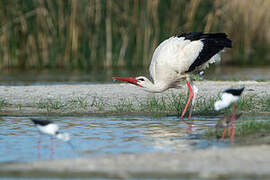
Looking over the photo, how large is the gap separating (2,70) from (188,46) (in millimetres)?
10642

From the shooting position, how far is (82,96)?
11.9 m

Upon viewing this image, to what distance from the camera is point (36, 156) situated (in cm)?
632

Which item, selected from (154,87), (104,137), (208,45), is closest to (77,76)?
(154,87)

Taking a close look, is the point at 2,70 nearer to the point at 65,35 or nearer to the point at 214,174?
the point at 65,35

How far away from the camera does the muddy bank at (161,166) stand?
506cm

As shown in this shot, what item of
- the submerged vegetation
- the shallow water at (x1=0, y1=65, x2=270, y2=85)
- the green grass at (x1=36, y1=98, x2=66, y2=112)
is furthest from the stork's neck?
the submerged vegetation

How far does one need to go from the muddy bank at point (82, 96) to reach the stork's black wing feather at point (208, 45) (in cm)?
145

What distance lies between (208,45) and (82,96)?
328 cm

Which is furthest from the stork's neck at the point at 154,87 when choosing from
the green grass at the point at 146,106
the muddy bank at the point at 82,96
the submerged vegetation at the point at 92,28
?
the submerged vegetation at the point at 92,28

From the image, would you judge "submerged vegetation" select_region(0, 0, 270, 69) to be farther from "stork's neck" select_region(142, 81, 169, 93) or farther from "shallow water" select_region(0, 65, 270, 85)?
"stork's neck" select_region(142, 81, 169, 93)

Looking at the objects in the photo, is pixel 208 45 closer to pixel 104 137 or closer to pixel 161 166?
pixel 104 137

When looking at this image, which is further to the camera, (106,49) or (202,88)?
(106,49)

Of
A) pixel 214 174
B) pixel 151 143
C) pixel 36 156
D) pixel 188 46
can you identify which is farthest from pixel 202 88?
pixel 214 174

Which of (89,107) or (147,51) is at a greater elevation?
(147,51)
